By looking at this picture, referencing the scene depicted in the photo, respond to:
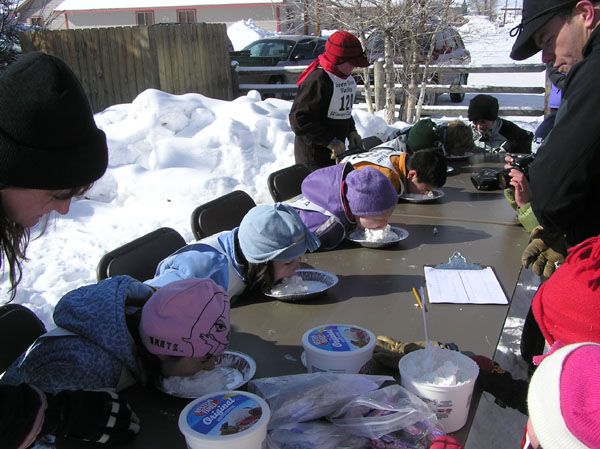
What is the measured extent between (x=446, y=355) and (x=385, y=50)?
25.8 ft

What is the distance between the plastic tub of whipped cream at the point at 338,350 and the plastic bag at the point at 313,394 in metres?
0.04

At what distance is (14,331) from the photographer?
5.30 feet

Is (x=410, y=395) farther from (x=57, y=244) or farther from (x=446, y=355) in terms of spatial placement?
(x=57, y=244)

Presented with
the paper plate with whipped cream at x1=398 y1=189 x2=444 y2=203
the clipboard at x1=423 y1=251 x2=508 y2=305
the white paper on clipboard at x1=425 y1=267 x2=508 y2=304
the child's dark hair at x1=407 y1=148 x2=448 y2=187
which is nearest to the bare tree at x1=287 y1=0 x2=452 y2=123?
the paper plate with whipped cream at x1=398 y1=189 x2=444 y2=203

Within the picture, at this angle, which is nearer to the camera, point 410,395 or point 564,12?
point 410,395

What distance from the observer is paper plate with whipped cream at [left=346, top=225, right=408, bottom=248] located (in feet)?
8.56

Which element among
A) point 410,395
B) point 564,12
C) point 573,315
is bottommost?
point 410,395

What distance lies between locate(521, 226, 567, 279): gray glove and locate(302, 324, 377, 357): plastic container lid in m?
1.07

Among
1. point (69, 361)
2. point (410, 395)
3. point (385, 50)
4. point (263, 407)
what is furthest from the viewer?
point (385, 50)

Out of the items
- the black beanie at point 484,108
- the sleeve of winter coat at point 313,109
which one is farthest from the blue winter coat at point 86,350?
the black beanie at point 484,108

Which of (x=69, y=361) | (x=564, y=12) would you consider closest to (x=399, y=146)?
(x=564, y=12)

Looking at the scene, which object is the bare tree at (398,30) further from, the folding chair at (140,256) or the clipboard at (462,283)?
the folding chair at (140,256)

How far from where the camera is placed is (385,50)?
8.56 metres

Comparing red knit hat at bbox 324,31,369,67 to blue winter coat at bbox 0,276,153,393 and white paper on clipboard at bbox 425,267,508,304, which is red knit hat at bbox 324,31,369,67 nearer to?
white paper on clipboard at bbox 425,267,508,304
